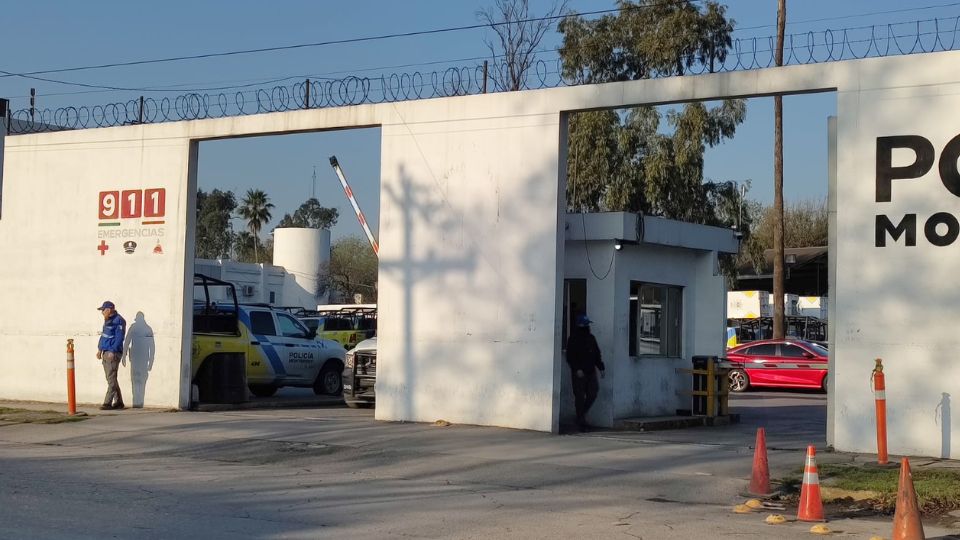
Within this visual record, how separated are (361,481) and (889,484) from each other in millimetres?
5387

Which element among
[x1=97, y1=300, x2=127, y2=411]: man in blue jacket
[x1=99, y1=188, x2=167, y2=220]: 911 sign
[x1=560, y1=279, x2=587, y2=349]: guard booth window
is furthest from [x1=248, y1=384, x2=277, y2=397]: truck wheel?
[x1=560, y1=279, x2=587, y2=349]: guard booth window

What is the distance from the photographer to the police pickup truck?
21.2 m

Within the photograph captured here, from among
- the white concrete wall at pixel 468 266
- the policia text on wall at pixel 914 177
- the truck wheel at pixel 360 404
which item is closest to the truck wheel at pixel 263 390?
the truck wheel at pixel 360 404

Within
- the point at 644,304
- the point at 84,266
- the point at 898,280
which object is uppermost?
the point at 84,266

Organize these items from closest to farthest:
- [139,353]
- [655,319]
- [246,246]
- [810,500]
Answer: [810,500]
[655,319]
[139,353]
[246,246]

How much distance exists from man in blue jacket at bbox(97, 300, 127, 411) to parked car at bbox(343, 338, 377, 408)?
3853 millimetres

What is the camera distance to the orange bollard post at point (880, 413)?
536 inches

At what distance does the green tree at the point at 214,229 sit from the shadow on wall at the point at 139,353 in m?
76.2

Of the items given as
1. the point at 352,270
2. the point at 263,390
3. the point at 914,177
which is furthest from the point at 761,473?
the point at 352,270

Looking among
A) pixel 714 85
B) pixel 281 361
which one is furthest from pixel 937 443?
pixel 281 361

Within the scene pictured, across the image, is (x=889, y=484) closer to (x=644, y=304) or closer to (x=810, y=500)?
(x=810, y=500)

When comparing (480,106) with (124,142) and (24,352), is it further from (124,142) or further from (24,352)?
(24,352)

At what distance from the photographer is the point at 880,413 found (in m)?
13.7

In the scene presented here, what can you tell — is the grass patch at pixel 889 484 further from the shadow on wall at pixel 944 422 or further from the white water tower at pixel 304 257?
the white water tower at pixel 304 257
